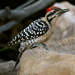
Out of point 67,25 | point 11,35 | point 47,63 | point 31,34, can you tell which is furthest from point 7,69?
point 11,35

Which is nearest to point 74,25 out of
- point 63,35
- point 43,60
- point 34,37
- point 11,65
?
point 63,35

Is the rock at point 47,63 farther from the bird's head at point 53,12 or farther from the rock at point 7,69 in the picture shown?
the rock at point 7,69

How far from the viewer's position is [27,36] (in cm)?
311

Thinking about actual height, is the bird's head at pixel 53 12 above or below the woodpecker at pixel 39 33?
above

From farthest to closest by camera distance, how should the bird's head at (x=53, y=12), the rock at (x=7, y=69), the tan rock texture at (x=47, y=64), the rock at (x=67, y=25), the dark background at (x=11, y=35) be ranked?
the dark background at (x=11, y=35)
the rock at (x=67, y=25)
the rock at (x=7, y=69)
the bird's head at (x=53, y=12)
the tan rock texture at (x=47, y=64)

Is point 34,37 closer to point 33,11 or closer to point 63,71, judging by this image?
point 63,71

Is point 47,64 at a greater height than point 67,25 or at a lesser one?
greater

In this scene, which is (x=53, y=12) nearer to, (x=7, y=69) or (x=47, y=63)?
(x=47, y=63)

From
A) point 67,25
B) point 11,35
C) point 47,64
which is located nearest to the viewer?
point 47,64

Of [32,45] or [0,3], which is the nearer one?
[32,45]

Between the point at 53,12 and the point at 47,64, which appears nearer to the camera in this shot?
the point at 47,64

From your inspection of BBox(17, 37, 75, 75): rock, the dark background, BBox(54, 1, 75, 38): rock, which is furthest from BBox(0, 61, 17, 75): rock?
the dark background

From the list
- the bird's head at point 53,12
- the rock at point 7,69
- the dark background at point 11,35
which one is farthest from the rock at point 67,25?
the bird's head at point 53,12

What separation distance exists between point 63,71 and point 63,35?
3255 mm
